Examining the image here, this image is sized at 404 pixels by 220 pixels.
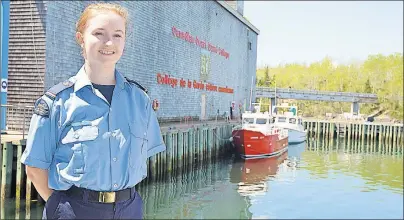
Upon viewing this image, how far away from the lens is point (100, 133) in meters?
2.11

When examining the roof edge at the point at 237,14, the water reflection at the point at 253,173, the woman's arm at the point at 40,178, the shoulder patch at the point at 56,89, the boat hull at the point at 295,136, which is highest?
the roof edge at the point at 237,14

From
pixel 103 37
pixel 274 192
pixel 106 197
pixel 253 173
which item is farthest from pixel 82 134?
pixel 253 173

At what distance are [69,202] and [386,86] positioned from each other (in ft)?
213

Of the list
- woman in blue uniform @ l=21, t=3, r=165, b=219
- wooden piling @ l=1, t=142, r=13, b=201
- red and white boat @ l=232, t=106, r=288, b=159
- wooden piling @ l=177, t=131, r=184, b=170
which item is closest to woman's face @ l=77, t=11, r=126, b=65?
woman in blue uniform @ l=21, t=3, r=165, b=219

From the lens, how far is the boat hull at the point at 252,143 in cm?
2394

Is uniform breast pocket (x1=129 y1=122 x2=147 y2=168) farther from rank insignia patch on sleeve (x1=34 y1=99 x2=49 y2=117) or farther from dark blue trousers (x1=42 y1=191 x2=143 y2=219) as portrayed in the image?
rank insignia patch on sleeve (x1=34 y1=99 x2=49 y2=117)

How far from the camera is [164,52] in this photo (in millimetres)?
23750

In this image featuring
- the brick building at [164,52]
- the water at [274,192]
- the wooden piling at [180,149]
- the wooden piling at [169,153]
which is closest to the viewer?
the water at [274,192]

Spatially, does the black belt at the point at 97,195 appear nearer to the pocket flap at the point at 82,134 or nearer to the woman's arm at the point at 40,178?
the woman's arm at the point at 40,178

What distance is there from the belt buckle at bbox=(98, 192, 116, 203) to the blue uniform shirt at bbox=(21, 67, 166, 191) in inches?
1.0

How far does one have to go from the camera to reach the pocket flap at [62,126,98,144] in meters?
2.09

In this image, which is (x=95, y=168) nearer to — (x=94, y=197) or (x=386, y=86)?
(x=94, y=197)

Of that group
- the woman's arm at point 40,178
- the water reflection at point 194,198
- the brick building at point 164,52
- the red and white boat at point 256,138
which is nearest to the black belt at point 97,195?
the woman's arm at point 40,178

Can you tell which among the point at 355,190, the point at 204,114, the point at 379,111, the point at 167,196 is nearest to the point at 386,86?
the point at 379,111
